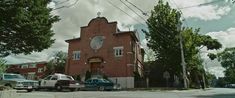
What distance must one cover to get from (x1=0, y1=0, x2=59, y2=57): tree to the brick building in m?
18.1

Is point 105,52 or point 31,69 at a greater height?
point 105,52

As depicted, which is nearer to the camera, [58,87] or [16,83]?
[16,83]

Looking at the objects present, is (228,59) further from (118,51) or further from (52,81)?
(52,81)

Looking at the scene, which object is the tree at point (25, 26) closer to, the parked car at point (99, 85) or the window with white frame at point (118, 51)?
the parked car at point (99, 85)

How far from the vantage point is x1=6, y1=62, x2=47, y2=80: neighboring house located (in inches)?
3366

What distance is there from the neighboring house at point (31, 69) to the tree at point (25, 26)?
2359 inches

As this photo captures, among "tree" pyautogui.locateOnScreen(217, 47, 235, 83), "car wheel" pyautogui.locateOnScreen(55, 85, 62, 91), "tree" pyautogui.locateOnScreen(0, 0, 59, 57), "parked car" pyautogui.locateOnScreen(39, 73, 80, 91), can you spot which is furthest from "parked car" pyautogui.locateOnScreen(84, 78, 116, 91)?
"tree" pyautogui.locateOnScreen(217, 47, 235, 83)

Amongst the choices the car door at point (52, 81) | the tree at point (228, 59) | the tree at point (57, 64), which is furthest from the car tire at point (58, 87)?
the tree at point (228, 59)

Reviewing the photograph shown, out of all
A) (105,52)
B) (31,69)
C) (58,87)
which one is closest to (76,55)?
(105,52)

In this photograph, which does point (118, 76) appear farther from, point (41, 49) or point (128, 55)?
point (41, 49)

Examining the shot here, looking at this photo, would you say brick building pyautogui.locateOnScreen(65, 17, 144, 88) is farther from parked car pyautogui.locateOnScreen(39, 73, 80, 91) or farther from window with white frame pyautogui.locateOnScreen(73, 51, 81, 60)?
parked car pyautogui.locateOnScreen(39, 73, 80, 91)

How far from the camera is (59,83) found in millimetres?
29062

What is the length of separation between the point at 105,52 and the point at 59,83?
1758 cm

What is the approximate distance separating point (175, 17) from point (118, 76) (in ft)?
39.2
